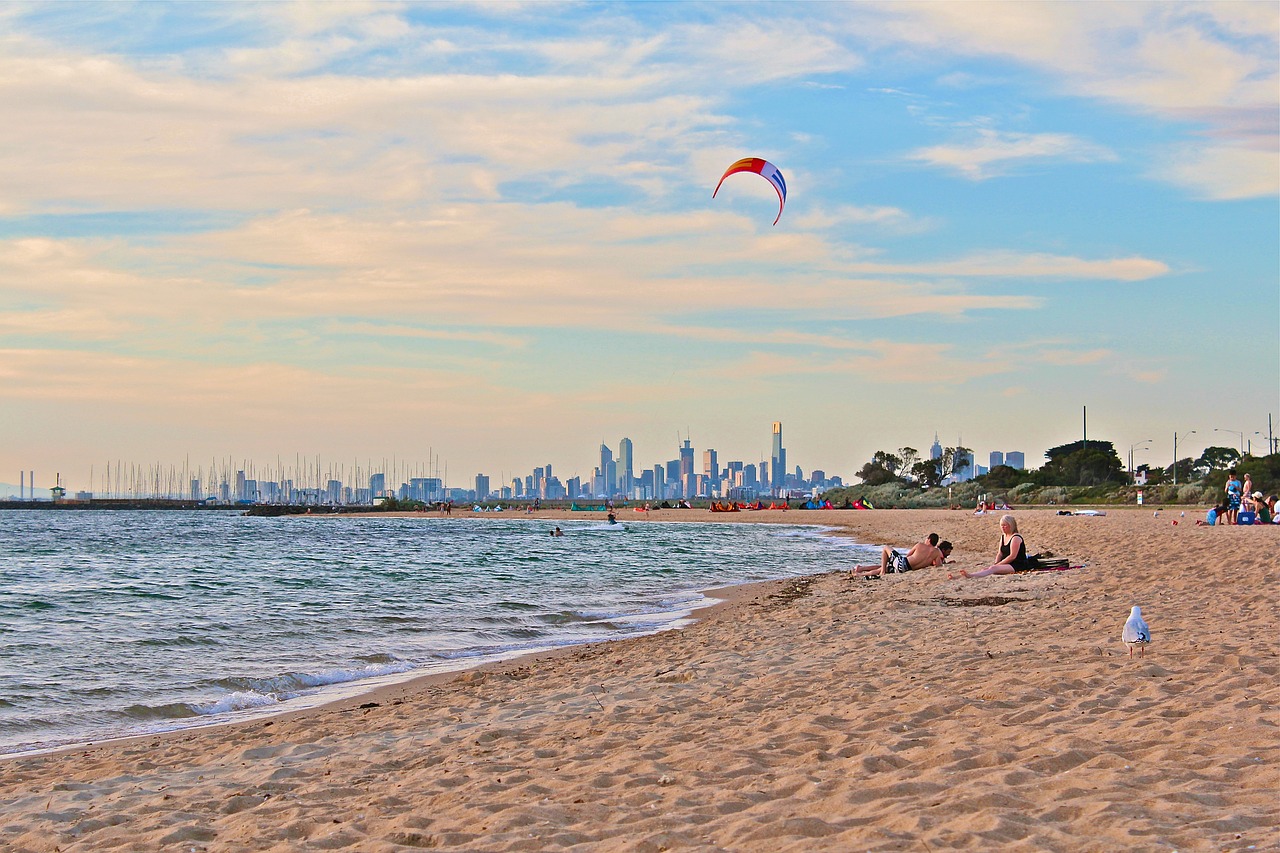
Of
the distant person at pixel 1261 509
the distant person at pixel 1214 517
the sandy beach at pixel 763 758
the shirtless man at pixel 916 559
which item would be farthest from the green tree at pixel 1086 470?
the sandy beach at pixel 763 758

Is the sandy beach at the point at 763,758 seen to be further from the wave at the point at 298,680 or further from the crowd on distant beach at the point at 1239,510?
the crowd on distant beach at the point at 1239,510

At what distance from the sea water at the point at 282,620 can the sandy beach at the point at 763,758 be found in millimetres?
1495

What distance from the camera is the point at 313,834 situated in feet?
15.6

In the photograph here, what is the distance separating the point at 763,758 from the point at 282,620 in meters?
12.1

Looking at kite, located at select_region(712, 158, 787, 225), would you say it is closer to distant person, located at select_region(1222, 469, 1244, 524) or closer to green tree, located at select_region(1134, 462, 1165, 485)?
distant person, located at select_region(1222, 469, 1244, 524)

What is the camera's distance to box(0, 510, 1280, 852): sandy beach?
14.4 ft

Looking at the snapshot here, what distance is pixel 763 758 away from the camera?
5.57 metres

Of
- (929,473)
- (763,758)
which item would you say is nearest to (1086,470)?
(929,473)

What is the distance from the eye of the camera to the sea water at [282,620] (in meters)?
9.64

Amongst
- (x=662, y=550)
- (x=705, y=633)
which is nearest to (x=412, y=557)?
(x=662, y=550)

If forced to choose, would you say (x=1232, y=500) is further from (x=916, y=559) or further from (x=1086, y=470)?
(x=1086, y=470)

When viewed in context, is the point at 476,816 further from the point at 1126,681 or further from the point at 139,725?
the point at 139,725

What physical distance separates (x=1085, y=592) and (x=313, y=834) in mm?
10670

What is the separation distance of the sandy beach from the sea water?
1.50 meters
